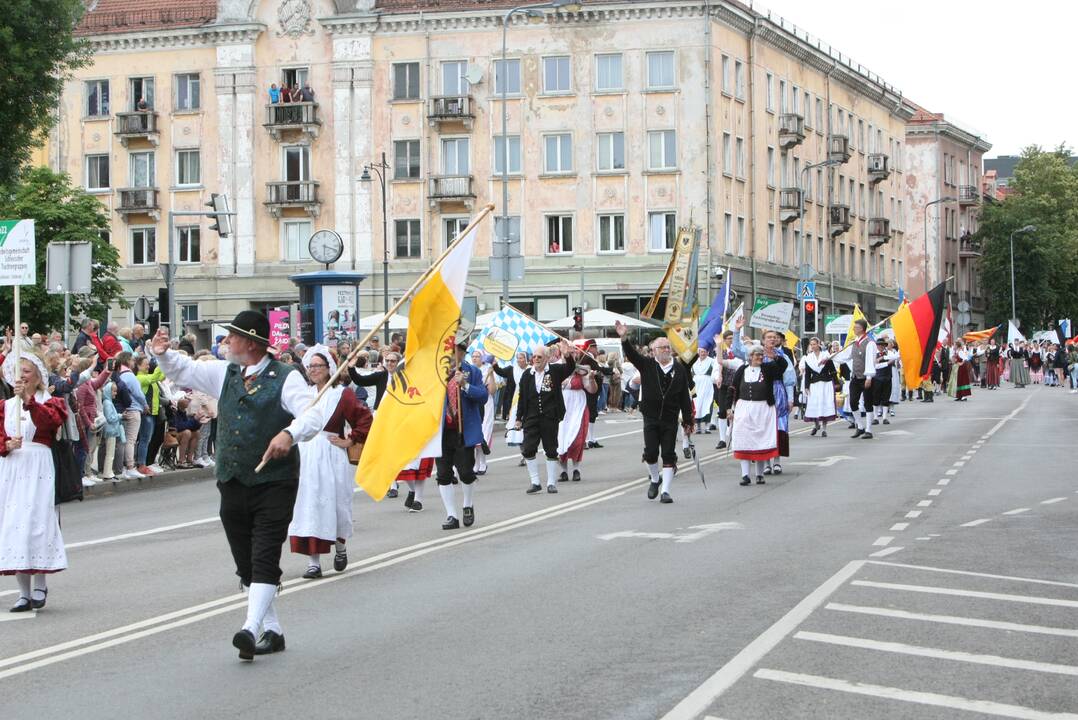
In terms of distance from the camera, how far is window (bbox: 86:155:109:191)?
227ft

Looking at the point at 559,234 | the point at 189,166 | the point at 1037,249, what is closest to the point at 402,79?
the point at 559,234

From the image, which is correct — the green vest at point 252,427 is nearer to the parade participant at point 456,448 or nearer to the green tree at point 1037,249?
the parade participant at point 456,448

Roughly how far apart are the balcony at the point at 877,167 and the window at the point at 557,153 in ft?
94.8

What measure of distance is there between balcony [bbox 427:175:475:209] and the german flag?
3277 cm

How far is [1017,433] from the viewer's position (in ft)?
113

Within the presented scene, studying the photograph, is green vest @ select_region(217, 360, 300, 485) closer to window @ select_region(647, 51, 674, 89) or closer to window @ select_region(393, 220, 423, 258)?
window @ select_region(647, 51, 674, 89)

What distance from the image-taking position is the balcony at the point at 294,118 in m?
65.1

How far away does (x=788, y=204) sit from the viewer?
75.1 m

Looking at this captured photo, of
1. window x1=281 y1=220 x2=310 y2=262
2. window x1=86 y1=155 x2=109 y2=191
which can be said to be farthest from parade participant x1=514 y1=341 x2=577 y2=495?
window x1=86 y1=155 x2=109 y2=191

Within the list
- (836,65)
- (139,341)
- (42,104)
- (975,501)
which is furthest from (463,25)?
(975,501)

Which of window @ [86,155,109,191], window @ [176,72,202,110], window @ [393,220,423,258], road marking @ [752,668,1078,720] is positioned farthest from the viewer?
window @ [86,155,109,191]

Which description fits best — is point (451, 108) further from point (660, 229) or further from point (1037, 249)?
point (1037, 249)

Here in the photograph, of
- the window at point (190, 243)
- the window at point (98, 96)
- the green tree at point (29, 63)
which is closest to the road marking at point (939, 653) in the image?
the green tree at point (29, 63)

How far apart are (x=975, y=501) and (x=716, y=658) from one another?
10.9 m
